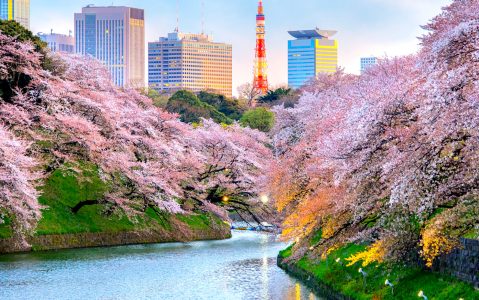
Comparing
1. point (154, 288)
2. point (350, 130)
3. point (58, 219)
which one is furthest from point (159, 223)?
point (350, 130)

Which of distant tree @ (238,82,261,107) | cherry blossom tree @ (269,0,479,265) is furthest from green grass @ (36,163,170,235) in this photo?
distant tree @ (238,82,261,107)

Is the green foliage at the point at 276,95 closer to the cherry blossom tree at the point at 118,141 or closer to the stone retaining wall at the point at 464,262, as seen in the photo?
the cherry blossom tree at the point at 118,141

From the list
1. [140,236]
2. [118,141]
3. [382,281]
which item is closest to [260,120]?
[118,141]

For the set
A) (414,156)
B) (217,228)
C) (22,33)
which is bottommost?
(217,228)

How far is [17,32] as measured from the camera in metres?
59.3

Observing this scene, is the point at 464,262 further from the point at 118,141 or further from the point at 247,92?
the point at 247,92

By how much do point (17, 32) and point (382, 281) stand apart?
37.8 metres

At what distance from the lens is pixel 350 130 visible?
89.7 ft

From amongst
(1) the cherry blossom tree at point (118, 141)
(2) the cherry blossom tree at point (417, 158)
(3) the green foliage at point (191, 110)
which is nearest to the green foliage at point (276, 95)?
(3) the green foliage at point (191, 110)

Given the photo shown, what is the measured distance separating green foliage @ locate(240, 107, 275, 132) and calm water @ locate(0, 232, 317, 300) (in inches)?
1754

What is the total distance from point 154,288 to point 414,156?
15840 millimetres

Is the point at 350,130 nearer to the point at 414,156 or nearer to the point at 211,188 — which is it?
the point at 414,156

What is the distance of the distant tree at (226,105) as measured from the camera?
407 feet

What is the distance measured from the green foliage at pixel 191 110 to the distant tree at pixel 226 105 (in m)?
12.2
